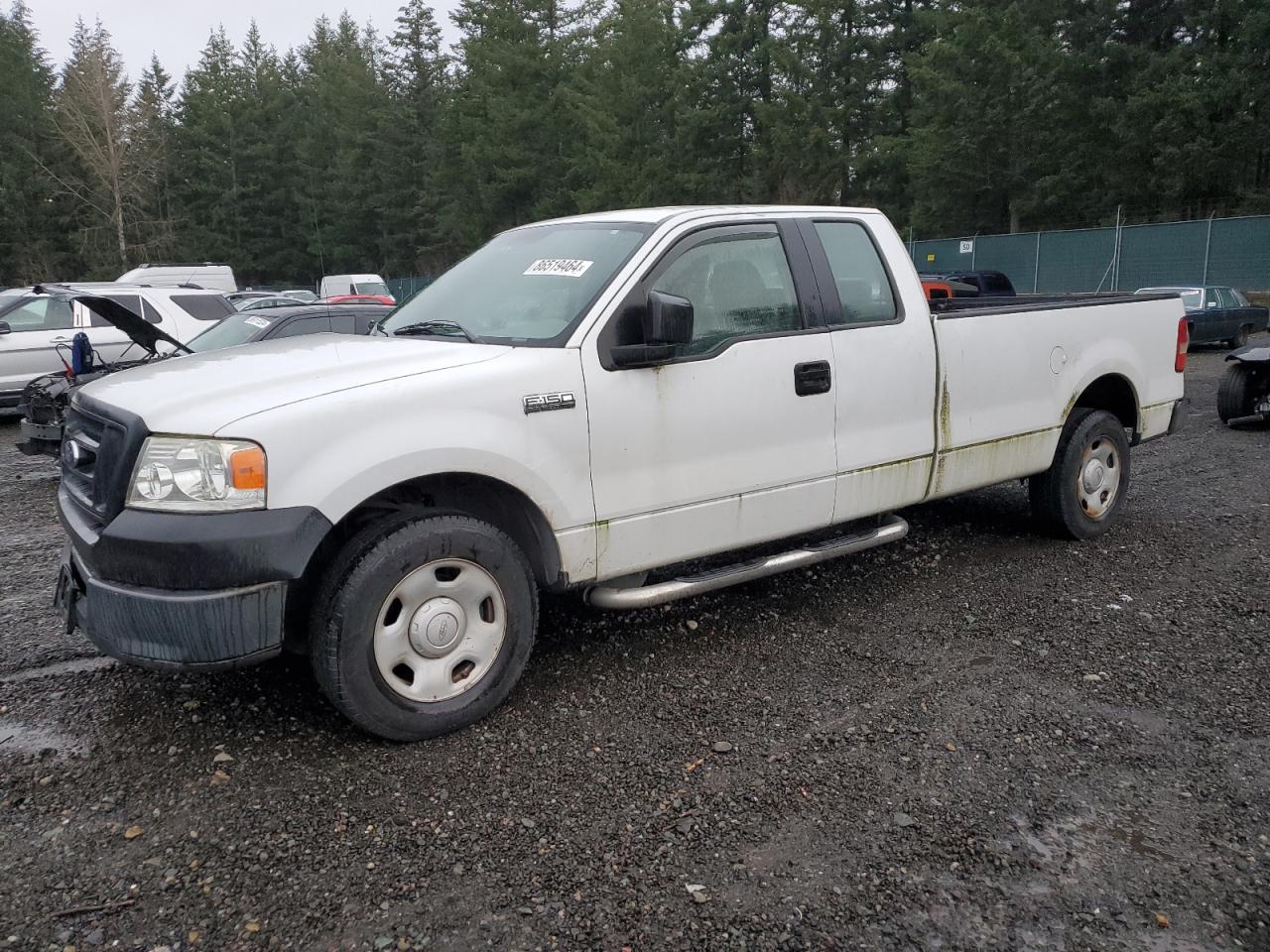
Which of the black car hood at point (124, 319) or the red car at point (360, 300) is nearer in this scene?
the black car hood at point (124, 319)

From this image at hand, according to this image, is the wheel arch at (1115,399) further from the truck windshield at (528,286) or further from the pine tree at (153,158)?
the pine tree at (153,158)

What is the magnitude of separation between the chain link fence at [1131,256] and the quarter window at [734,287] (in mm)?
24520

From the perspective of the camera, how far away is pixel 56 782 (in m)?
3.28

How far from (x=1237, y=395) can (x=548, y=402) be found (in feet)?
30.8

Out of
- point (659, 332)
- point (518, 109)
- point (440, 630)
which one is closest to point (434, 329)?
point (659, 332)

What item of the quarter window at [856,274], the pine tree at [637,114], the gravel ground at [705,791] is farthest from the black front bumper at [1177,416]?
the pine tree at [637,114]

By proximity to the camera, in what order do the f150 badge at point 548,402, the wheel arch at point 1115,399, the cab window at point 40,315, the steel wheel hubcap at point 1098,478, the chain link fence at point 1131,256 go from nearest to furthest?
1. the f150 badge at point 548,402
2. the steel wheel hubcap at point 1098,478
3. the wheel arch at point 1115,399
4. the cab window at point 40,315
5. the chain link fence at point 1131,256

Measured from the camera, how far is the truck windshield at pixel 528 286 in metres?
3.94

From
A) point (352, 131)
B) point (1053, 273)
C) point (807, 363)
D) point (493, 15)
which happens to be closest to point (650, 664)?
point (807, 363)

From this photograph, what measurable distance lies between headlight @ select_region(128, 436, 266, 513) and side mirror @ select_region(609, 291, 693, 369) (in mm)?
1405

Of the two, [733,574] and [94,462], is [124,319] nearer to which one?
[94,462]

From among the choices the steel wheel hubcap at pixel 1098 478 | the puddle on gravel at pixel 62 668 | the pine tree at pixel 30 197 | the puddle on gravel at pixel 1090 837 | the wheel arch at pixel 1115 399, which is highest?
the pine tree at pixel 30 197

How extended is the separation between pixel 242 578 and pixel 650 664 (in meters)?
1.83

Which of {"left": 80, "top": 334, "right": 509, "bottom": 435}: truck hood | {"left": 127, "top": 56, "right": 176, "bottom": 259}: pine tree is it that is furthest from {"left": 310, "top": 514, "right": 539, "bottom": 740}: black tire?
{"left": 127, "top": 56, "right": 176, "bottom": 259}: pine tree
